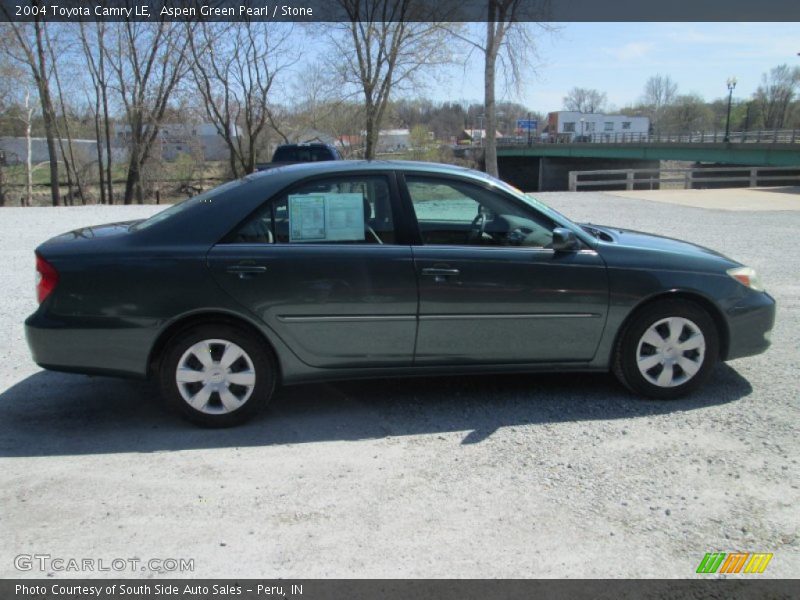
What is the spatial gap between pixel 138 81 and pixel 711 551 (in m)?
34.3

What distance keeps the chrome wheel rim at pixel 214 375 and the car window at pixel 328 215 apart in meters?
0.72

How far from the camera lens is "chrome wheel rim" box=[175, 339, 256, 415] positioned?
3.82 metres

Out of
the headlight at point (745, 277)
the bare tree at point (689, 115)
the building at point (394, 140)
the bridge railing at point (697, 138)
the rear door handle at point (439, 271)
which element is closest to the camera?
the rear door handle at point (439, 271)

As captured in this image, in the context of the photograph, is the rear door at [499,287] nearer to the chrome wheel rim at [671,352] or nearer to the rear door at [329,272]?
the rear door at [329,272]

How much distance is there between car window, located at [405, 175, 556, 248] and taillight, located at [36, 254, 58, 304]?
2259mm

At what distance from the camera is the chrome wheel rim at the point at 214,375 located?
3.82 metres

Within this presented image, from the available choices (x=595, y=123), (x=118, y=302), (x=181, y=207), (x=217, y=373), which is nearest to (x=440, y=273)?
(x=217, y=373)

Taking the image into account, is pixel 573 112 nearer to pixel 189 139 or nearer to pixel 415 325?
pixel 189 139

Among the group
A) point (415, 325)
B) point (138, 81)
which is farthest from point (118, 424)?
point (138, 81)

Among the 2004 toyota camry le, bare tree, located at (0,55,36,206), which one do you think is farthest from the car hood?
bare tree, located at (0,55,36,206)

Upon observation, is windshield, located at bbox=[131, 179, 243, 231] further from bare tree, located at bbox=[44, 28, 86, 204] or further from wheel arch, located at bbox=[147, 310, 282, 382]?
bare tree, located at bbox=[44, 28, 86, 204]

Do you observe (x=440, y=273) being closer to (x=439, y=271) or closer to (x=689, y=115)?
(x=439, y=271)

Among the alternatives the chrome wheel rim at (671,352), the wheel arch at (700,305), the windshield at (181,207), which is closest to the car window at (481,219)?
the wheel arch at (700,305)
